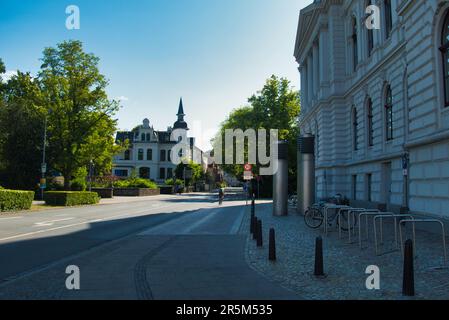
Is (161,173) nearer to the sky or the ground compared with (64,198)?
nearer to the sky

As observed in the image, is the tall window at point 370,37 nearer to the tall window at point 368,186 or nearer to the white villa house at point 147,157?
the tall window at point 368,186

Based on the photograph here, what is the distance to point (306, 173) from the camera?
65.3ft

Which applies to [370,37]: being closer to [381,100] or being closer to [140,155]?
[381,100]

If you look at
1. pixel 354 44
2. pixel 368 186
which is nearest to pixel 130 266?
pixel 368 186

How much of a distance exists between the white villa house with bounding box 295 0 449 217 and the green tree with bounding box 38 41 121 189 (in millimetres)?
19565

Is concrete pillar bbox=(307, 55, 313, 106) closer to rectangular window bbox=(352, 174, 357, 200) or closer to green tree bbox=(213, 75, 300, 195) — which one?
green tree bbox=(213, 75, 300, 195)

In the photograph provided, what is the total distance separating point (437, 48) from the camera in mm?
12156

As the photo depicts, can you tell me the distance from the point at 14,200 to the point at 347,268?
21.2 meters

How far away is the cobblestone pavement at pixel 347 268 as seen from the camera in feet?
18.7

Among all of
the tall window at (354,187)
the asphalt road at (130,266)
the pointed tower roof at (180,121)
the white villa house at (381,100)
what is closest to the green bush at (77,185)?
the white villa house at (381,100)

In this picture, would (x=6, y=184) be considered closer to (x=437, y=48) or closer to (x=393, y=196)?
(x=393, y=196)

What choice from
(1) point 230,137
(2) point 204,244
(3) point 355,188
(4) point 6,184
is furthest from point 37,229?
(1) point 230,137

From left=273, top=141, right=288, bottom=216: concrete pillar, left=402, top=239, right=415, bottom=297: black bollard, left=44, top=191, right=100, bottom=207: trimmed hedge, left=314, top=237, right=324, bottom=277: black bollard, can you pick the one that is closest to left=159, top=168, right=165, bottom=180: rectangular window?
left=44, top=191, right=100, bottom=207: trimmed hedge

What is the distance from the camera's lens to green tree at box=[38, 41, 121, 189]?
34.8 meters
